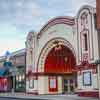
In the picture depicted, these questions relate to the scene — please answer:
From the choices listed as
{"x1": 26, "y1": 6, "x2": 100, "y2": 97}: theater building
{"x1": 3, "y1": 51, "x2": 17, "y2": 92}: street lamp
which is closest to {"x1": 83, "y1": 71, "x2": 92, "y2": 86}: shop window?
{"x1": 26, "y1": 6, "x2": 100, "y2": 97}: theater building

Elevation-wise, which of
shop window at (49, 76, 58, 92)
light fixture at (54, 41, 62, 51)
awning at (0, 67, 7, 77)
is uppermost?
light fixture at (54, 41, 62, 51)

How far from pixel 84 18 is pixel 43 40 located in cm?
1107

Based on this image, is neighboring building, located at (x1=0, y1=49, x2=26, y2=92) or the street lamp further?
the street lamp

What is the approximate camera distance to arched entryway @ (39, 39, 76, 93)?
5002cm

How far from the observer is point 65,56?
5138 cm

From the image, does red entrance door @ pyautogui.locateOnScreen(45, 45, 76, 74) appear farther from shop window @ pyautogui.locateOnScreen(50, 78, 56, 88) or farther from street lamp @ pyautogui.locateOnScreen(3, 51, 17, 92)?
street lamp @ pyautogui.locateOnScreen(3, 51, 17, 92)

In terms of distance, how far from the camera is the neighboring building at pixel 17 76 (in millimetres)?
57719

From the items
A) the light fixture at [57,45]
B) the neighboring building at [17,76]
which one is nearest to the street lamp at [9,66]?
the neighboring building at [17,76]

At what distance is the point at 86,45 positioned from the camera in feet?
133

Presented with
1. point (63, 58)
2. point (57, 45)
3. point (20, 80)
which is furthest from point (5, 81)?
point (57, 45)

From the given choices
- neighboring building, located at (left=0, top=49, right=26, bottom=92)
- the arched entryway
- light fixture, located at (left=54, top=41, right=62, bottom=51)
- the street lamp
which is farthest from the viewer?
the street lamp

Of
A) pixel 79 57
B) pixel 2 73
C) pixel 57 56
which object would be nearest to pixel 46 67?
pixel 57 56

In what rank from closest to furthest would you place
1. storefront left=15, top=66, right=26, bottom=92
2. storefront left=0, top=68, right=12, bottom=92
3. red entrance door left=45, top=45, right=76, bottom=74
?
red entrance door left=45, top=45, right=76, bottom=74 → storefront left=15, top=66, right=26, bottom=92 → storefront left=0, top=68, right=12, bottom=92

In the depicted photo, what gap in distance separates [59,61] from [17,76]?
11.6 metres
